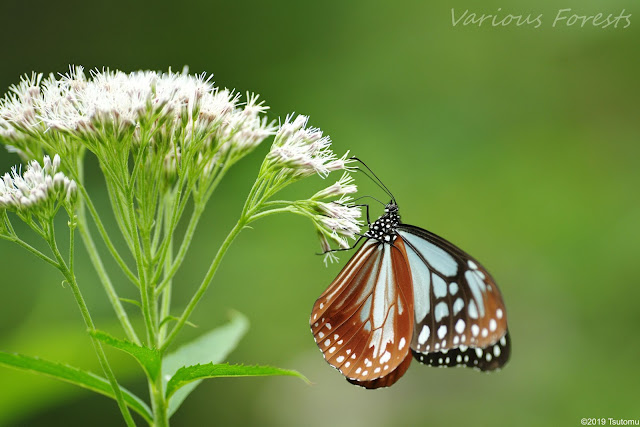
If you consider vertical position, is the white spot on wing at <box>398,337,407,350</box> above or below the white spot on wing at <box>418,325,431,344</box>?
below

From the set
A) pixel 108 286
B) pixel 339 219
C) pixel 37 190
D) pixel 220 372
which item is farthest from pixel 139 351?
pixel 339 219

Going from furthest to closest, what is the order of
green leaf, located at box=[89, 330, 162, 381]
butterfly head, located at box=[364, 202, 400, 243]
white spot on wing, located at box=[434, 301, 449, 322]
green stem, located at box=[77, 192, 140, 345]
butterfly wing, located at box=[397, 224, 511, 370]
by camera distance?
butterfly head, located at box=[364, 202, 400, 243] → white spot on wing, located at box=[434, 301, 449, 322] → butterfly wing, located at box=[397, 224, 511, 370] → green stem, located at box=[77, 192, 140, 345] → green leaf, located at box=[89, 330, 162, 381]

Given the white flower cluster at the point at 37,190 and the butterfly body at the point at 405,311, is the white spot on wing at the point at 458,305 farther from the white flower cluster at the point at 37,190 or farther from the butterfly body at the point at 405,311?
the white flower cluster at the point at 37,190

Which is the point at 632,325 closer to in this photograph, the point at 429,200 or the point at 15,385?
the point at 429,200

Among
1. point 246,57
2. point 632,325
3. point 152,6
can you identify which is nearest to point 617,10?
point 632,325

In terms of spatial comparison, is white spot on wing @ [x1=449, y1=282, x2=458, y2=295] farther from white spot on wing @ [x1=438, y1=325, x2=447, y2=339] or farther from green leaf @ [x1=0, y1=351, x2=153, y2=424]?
green leaf @ [x1=0, y1=351, x2=153, y2=424]

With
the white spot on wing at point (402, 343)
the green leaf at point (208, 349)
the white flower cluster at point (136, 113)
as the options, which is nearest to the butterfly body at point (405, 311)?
the white spot on wing at point (402, 343)

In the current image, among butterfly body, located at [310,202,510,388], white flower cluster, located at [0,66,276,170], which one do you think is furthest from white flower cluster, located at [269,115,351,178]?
butterfly body, located at [310,202,510,388]
